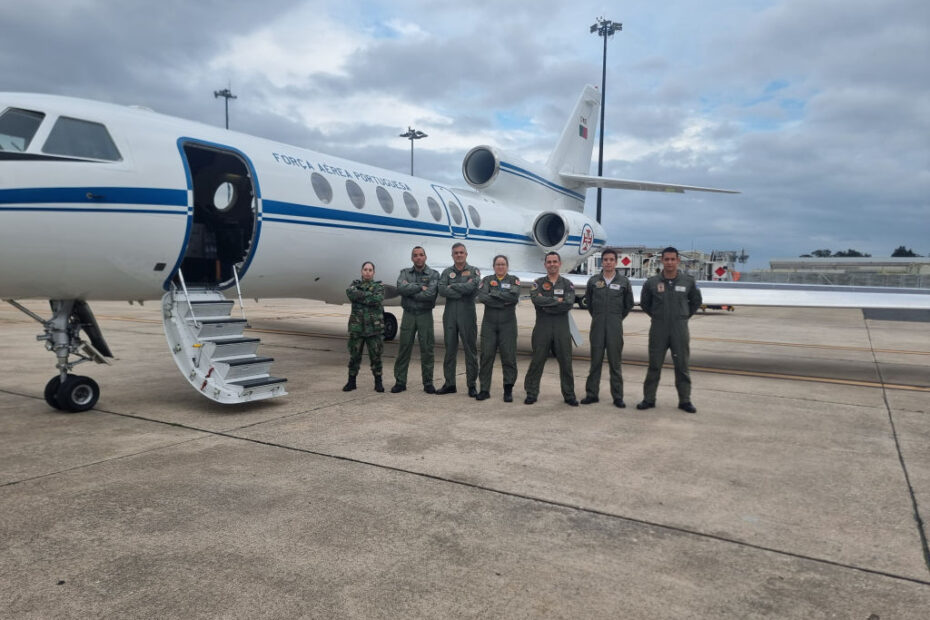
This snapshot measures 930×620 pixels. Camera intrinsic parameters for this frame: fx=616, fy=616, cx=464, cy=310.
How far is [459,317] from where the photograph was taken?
303 inches

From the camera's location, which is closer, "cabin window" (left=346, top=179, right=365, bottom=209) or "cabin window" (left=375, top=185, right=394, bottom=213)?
"cabin window" (left=346, top=179, right=365, bottom=209)

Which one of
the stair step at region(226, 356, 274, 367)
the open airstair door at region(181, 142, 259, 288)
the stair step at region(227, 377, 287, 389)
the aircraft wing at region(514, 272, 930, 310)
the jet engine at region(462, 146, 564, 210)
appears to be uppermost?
the jet engine at region(462, 146, 564, 210)

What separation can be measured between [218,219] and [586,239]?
28.6ft

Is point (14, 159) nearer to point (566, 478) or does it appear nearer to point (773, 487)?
point (566, 478)

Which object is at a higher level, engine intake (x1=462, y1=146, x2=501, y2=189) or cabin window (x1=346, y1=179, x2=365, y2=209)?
engine intake (x1=462, y1=146, x2=501, y2=189)

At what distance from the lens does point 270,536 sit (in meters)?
3.47

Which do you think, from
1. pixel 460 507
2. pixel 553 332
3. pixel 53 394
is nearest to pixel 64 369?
pixel 53 394

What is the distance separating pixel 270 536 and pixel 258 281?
5.14 metres

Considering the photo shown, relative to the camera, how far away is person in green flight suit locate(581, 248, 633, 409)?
7098 mm

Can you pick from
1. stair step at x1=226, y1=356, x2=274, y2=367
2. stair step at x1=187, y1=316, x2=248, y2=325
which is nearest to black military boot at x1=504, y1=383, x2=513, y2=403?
stair step at x1=226, y1=356, x2=274, y2=367

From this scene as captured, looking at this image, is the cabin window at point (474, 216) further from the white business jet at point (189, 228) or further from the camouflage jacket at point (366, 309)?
the camouflage jacket at point (366, 309)

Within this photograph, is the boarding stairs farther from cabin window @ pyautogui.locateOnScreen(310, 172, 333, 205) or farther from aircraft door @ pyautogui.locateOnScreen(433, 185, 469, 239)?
aircraft door @ pyautogui.locateOnScreen(433, 185, 469, 239)

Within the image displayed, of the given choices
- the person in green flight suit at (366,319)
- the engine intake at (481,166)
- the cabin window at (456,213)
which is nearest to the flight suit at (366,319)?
the person in green flight suit at (366,319)

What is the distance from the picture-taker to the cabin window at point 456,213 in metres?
11.9
